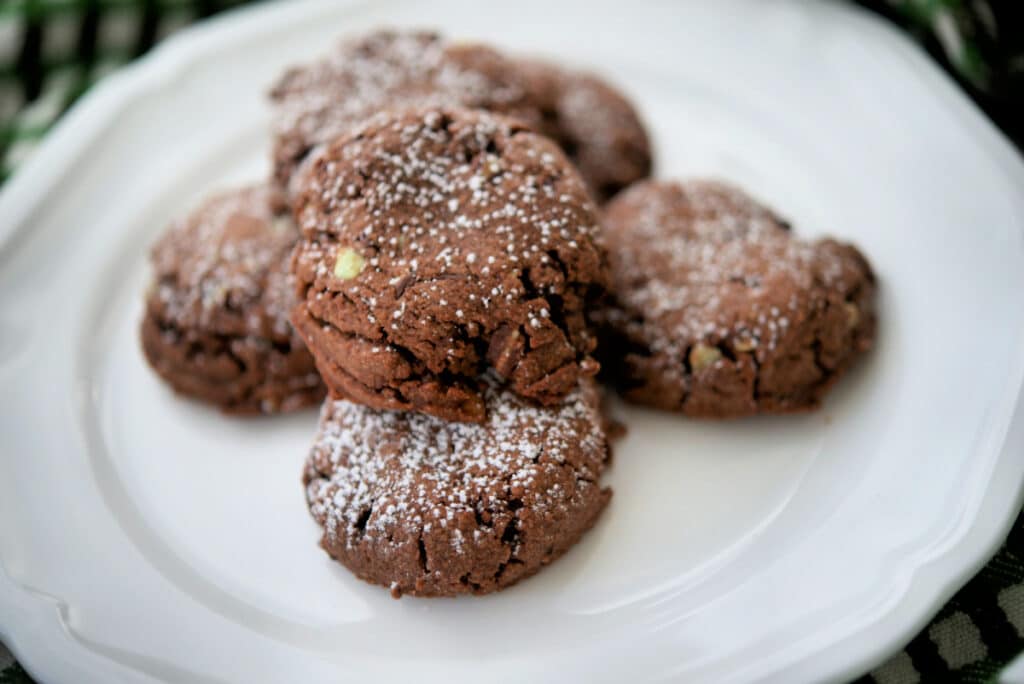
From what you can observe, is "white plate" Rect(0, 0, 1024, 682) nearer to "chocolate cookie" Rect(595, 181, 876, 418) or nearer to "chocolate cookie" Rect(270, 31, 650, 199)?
"chocolate cookie" Rect(595, 181, 876, 418)

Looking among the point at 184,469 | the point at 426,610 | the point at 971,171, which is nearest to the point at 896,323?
the point at 971,171

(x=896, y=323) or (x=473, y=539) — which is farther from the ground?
(x=896, y=323)

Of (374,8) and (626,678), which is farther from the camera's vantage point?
(374,8)

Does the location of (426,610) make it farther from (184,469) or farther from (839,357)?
(839,357)

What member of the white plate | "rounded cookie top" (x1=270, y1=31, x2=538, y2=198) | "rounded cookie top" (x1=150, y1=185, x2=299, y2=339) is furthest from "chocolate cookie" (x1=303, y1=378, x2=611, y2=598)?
"rounded cookie top" (x1=270, y1=31, x2=538, y2=198)

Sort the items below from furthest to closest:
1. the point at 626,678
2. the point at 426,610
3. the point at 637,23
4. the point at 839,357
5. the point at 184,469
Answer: the point at 637,23 < the point at 184,469 < the point at 839,357 < the point at 426,610 < the point at 626,678

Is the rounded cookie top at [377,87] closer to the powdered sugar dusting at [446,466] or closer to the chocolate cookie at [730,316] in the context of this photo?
the chocolate cookie at [730,316]

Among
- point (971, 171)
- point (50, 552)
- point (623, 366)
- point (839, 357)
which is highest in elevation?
point (971, 171)

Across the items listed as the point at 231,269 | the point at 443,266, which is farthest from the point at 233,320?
the point at 443,266

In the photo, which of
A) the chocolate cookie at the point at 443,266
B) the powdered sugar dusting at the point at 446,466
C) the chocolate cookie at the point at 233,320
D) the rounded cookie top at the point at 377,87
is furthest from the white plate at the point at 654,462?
the rounded cookie top at the point at 377,87
